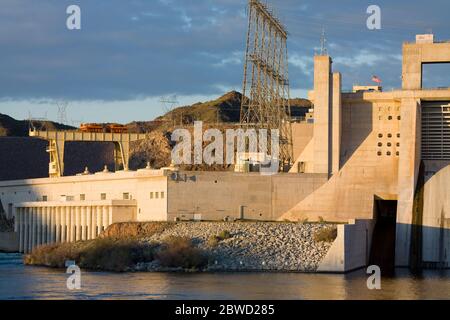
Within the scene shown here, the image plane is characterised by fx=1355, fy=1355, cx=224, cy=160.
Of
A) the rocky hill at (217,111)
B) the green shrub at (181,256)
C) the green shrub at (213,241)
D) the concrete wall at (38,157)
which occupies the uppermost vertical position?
the rocky hill at (217,111)

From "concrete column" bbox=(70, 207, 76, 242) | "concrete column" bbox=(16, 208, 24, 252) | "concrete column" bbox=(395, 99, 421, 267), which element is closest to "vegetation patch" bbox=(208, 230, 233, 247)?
"concrete column" bbox=(395, 99, 421, 267)

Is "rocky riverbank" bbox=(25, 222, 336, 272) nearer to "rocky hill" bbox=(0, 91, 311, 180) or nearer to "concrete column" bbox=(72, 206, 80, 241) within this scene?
"concrete column" bbox=(72, 206, 80, 241)

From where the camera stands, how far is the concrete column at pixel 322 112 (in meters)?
85.2

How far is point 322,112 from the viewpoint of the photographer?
280ft

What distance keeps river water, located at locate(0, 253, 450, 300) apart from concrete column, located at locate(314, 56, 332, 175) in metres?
11.8

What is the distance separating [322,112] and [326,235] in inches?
468

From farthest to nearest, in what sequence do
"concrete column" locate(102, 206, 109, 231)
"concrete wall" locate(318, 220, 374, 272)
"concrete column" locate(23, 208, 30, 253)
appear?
"concrete column" locate(23, 208, 30, 253), "concrete column" locate(102, 206, 109, 231), "concrete wall" locate(318, 220, 374, 272)

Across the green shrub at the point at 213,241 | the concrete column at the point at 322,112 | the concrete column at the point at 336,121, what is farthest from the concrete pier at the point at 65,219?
the concrete column at the point at 336,121

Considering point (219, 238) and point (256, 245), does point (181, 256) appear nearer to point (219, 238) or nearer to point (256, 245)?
point (219, 238)

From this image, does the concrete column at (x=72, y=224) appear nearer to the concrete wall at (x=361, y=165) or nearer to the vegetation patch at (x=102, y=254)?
the vegetation patch at (x=102, y=254)

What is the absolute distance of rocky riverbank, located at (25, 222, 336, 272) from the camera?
7425 centimetres

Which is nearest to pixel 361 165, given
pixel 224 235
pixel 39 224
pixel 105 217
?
pixel 224 235

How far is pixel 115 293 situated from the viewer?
59.6 m

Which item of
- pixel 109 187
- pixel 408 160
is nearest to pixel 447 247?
pixel 408 160
